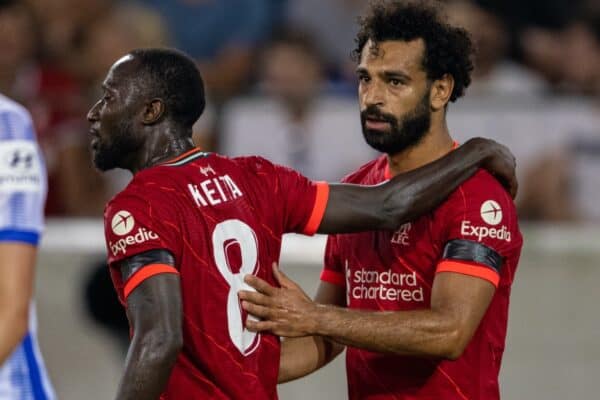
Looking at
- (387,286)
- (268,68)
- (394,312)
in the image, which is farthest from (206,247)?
(268,68)

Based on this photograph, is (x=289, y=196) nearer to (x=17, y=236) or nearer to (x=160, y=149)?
(x=160, y=149)

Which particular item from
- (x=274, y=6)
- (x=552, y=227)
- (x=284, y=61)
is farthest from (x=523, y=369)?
(x=274, y=6)

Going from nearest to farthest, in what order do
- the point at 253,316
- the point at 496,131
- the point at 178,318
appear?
the point at 178,318
the point at 253,316
the point at 496,131

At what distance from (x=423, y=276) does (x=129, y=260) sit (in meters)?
0.95

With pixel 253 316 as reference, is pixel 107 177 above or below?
below

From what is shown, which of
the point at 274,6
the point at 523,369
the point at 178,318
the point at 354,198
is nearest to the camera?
the point at 178,318

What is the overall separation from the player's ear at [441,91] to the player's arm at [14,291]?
1.29 metres

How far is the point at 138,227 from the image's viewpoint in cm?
318

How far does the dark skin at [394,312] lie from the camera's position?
134 inches

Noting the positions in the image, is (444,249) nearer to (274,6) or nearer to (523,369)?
(523,369)

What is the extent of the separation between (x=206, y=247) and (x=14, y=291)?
693 millimetres

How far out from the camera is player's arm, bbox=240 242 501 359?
3426 mm

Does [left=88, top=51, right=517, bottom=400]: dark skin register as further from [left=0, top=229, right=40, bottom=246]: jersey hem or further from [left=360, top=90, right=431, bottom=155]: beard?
[left=0, top=229, right=40, bottom=246]: jersey hem

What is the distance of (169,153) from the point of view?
3.40 m
